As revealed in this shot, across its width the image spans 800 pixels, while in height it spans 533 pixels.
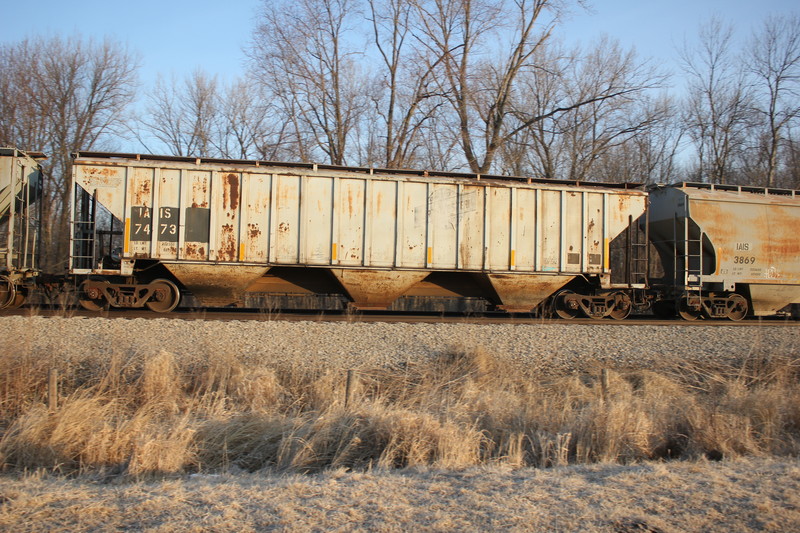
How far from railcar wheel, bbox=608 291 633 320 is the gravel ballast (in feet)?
6.90

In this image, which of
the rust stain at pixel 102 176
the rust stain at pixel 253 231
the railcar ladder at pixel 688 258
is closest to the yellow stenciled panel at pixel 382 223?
the rust stain at pixel 253 231

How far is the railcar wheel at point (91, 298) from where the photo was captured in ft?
36.7

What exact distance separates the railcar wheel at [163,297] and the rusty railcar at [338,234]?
0.03m

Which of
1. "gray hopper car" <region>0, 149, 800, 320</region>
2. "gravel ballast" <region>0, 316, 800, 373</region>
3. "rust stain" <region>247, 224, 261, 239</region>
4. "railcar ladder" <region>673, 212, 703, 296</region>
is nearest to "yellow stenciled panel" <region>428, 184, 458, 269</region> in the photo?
"gray hopper car" <region>0, 149, 800, 320</region>

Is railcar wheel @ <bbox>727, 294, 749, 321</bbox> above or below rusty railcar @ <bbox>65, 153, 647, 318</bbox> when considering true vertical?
below

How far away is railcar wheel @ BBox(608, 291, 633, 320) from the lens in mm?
13031

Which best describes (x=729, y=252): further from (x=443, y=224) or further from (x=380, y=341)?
(x=380, y=341)

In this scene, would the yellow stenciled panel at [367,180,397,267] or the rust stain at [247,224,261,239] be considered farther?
the yellow stenciled panel at [367,180,397,267]

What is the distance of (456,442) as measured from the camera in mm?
5160

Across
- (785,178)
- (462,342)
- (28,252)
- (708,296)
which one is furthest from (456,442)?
(785,178)

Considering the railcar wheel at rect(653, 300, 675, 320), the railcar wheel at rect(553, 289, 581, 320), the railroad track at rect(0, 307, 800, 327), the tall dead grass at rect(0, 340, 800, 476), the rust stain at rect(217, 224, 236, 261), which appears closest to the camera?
the tall dead grass at rect(0, 340, 800, 476)

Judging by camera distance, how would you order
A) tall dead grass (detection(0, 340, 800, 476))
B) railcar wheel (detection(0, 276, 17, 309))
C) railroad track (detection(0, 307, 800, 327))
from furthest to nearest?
railcar wheel (detection(0, 276, 17, 309))
railroad track (detection(0, 307, 800, 327))
tall dead grass (detection(0, 340, 800, 476))

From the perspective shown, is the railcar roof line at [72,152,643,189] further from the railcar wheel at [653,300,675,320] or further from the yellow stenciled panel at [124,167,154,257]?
the railcar wheel at [653,300,675,320]

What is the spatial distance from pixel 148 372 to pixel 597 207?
10658mm
